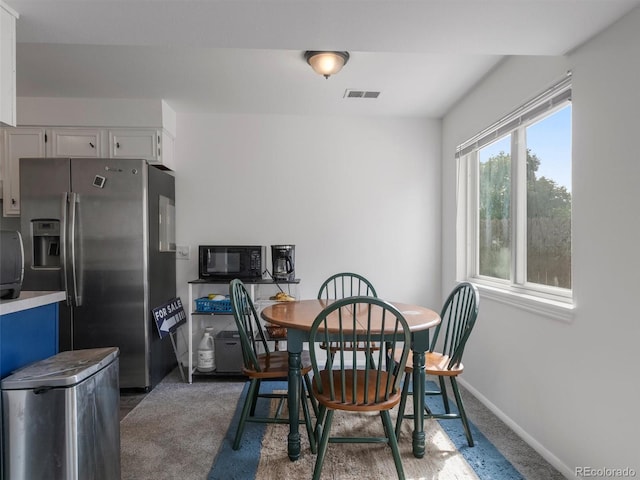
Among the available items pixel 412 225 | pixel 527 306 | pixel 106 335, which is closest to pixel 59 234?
pixel 106 335

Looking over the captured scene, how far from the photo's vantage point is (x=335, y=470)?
76.1 inches

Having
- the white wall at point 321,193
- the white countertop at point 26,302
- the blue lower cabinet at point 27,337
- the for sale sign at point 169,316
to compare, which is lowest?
the for sale sign at point 169,316

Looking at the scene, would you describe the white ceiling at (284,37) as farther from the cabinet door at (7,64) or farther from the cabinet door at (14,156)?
the cabinet door at (14,156)

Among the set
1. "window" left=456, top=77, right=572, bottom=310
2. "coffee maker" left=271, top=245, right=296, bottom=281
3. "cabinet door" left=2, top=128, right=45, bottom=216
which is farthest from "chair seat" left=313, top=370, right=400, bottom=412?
"cabinet door" left=2, top=128, right=45, bottom=216

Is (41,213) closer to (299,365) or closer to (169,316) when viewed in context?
(169,316)

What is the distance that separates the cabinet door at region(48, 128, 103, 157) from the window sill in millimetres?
3311

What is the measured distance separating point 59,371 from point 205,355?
75.3 inches

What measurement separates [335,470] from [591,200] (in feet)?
5.95

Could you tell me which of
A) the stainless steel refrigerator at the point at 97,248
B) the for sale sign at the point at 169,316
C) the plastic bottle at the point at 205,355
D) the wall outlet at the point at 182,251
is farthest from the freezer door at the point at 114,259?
the wall outlet at the point at 182,251

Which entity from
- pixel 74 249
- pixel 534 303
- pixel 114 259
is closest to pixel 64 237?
pixel 74 249

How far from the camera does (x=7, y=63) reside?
1.64 meters

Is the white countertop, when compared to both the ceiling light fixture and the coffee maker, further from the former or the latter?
the ceiling light fixture

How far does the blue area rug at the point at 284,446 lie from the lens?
75.3 inches

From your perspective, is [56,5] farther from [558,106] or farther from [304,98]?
[558,106]
